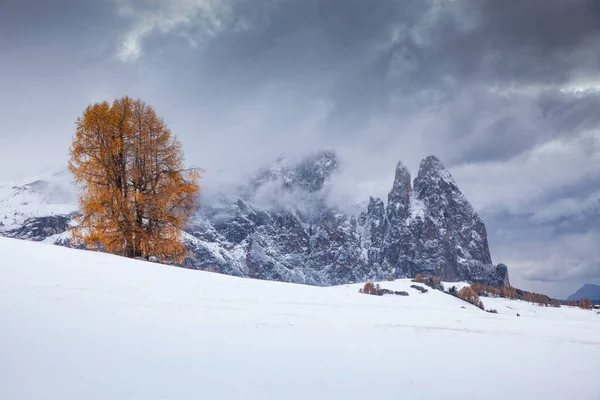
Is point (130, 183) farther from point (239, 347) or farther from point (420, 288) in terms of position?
point (420, 288)

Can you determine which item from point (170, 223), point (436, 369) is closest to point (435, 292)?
point (170, 223)

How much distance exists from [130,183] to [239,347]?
19.0m

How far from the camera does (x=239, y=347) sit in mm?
8922

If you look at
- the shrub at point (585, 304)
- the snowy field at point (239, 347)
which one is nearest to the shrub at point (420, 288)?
the shrub at point (585, 304)

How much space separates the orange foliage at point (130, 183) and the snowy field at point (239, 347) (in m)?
6.66

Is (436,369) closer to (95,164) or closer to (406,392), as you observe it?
(406,392)

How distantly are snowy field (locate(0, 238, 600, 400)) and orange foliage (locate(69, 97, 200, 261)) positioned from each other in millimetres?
6663

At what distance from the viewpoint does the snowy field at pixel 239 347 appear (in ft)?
22.3

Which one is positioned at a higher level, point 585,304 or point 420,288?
point 420,288

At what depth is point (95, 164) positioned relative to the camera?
900 inches

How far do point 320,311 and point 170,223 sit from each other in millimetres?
14051

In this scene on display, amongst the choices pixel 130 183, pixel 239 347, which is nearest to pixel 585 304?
pixel 130 183

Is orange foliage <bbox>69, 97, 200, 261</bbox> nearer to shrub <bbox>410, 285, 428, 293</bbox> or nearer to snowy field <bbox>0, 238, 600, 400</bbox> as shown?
snowy field <bbox>0, 238, 600, 400</bbox>

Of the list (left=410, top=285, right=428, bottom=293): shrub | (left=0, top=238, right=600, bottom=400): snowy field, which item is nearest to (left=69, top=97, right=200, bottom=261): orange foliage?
(left=0, top=238, right=600, bottom=400): snowy field
